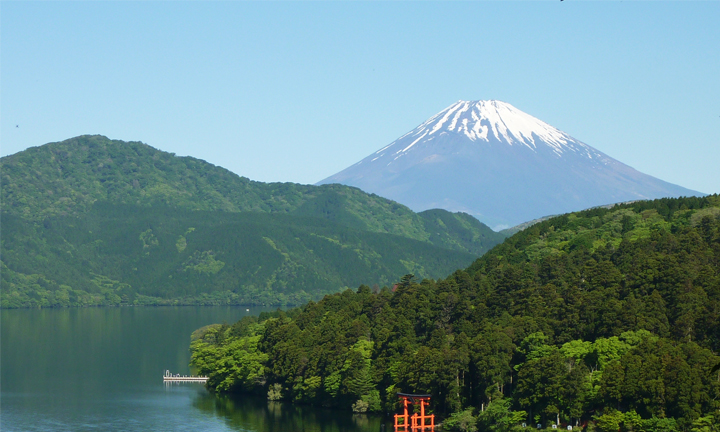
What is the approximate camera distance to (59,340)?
193m

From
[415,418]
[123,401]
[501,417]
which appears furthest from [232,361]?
[501,417]

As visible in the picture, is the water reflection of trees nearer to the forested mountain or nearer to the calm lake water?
the calm lake water

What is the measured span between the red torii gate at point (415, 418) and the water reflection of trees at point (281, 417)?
2.24 m

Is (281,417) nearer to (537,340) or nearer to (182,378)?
(537,340)

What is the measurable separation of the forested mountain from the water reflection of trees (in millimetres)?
1933

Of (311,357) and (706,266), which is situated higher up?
(706,266)

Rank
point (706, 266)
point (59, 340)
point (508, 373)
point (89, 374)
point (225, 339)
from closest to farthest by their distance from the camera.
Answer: point (508, 373), point (706, 266), point (225, 339), point (89, 374), point (59, 340)

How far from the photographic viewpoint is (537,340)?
9344 centimetres

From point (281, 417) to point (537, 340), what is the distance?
84.8ft

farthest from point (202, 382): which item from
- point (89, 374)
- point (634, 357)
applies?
point (634, 357)

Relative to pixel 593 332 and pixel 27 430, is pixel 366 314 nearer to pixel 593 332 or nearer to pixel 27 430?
pixel 593 332

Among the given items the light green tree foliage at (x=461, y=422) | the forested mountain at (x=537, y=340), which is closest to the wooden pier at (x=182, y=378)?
the forested mountain at (x=537, y=340)

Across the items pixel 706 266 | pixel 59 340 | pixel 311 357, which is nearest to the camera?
pixel 706 266

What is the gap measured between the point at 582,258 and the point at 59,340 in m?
111
